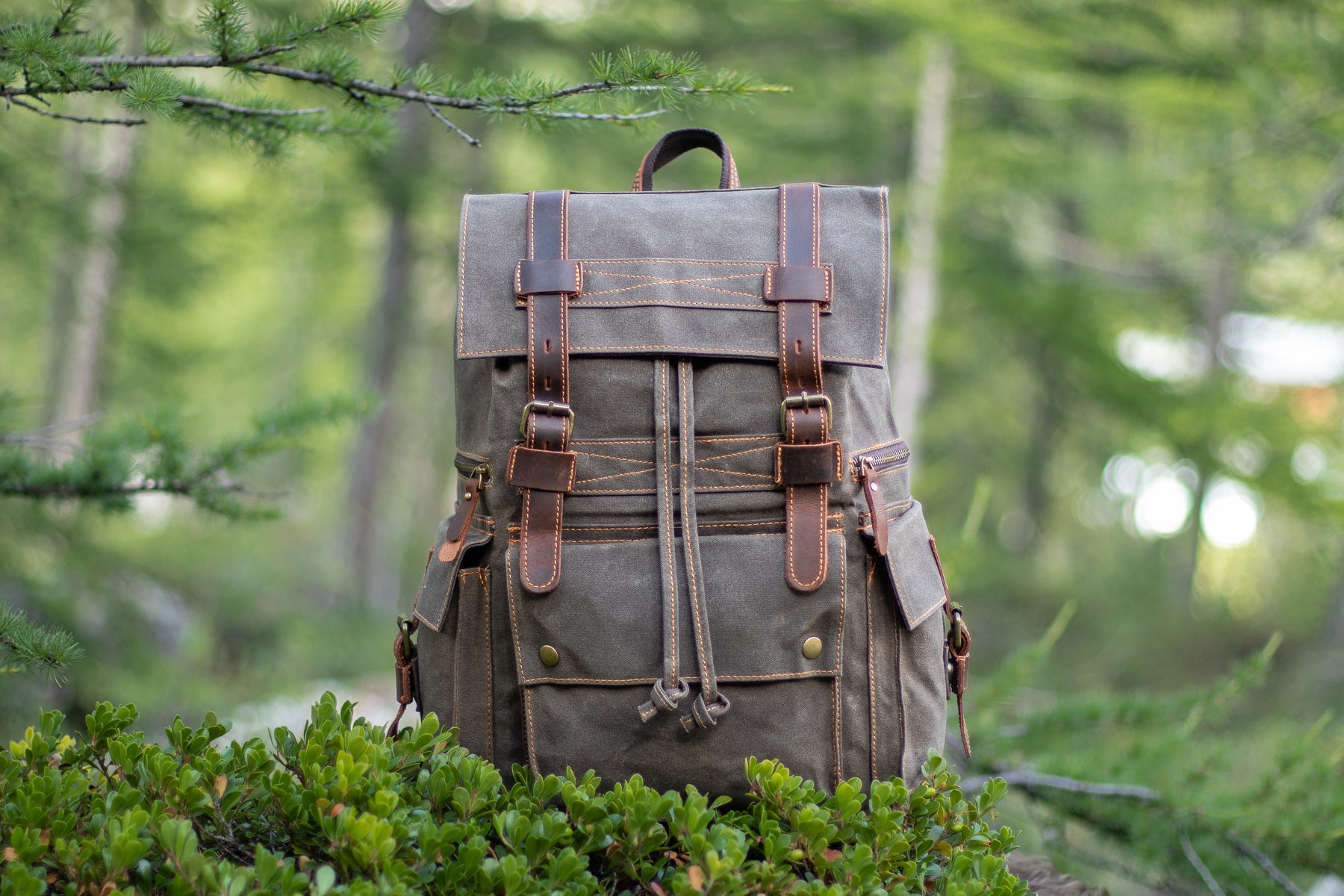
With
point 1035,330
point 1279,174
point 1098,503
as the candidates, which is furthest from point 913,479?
point 1098,503

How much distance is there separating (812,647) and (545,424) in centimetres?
68

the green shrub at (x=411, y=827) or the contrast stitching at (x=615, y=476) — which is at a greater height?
the contrast stitching at (x=615, y=476)

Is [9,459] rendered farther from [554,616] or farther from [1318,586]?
[1318,586]

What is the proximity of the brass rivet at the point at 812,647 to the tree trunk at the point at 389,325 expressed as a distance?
5036mm

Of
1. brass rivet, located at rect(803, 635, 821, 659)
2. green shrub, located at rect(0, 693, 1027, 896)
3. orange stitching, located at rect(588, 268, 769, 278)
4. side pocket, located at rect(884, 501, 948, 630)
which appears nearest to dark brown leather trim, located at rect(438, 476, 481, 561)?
green shrub, located at rect(0, 693, 1027, 896)

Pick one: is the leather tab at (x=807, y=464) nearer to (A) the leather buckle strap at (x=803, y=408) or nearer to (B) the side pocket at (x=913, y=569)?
(A) the leather buckle strap at (x=803, y=408)

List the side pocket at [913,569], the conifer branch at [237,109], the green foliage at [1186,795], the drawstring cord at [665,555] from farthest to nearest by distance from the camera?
the green foliage at [1186,795], the conifer branch at [237,109], the side pocket at [913,569], the drawstring cord at [665,555]

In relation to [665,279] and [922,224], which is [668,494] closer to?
[665,279]

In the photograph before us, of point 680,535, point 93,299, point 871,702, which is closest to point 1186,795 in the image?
point 871,702

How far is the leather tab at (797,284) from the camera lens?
1.94 meters

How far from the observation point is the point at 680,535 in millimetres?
1896

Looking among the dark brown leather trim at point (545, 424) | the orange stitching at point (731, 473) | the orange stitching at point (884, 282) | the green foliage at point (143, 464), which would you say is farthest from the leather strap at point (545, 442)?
the green foliage at point (143, 464)

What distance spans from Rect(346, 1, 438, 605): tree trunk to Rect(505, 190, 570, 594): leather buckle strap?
4719 millimetres

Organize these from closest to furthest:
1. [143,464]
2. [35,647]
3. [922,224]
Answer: [35,647] → [143,464] → [922,224]
